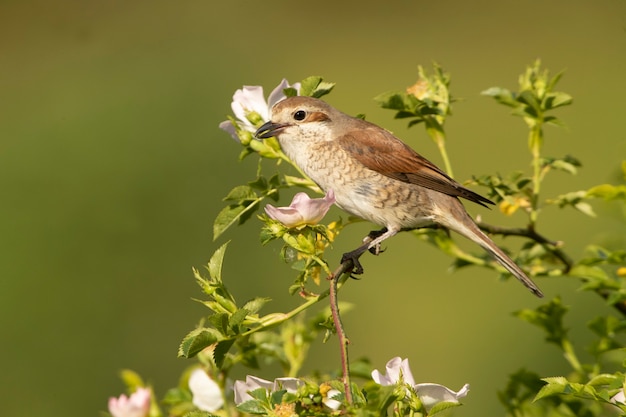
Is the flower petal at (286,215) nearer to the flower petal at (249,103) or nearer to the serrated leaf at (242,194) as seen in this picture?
the serrated leaf at (242,194)

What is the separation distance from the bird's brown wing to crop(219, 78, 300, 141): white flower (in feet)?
1.81

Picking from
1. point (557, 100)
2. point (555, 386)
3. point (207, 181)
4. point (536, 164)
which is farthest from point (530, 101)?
point (207, 181)

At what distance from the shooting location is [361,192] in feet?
9.23

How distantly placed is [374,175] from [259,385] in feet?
Result: 4.30

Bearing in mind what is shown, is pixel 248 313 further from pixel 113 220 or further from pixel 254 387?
pixel 113 220

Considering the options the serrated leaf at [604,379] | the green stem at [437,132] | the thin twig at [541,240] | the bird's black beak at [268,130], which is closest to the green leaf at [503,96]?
the green stem at [437,132]

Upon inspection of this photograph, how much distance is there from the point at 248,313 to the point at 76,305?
15.8 feet

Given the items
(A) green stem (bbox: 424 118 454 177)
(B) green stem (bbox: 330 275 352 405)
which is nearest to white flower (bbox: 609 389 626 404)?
(B) green stem (bbox: 330 275 352 405)

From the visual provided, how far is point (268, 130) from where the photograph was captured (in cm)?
246

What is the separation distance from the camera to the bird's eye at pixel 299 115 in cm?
275

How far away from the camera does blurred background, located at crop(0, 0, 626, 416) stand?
19.1 ft

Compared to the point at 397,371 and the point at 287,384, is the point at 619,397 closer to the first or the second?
the point at 397,371

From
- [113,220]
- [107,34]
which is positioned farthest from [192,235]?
Result: [107,34]

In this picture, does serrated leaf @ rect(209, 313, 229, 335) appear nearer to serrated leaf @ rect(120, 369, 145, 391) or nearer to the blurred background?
serrated leaf @ rect(120, 369, 145, 391)
